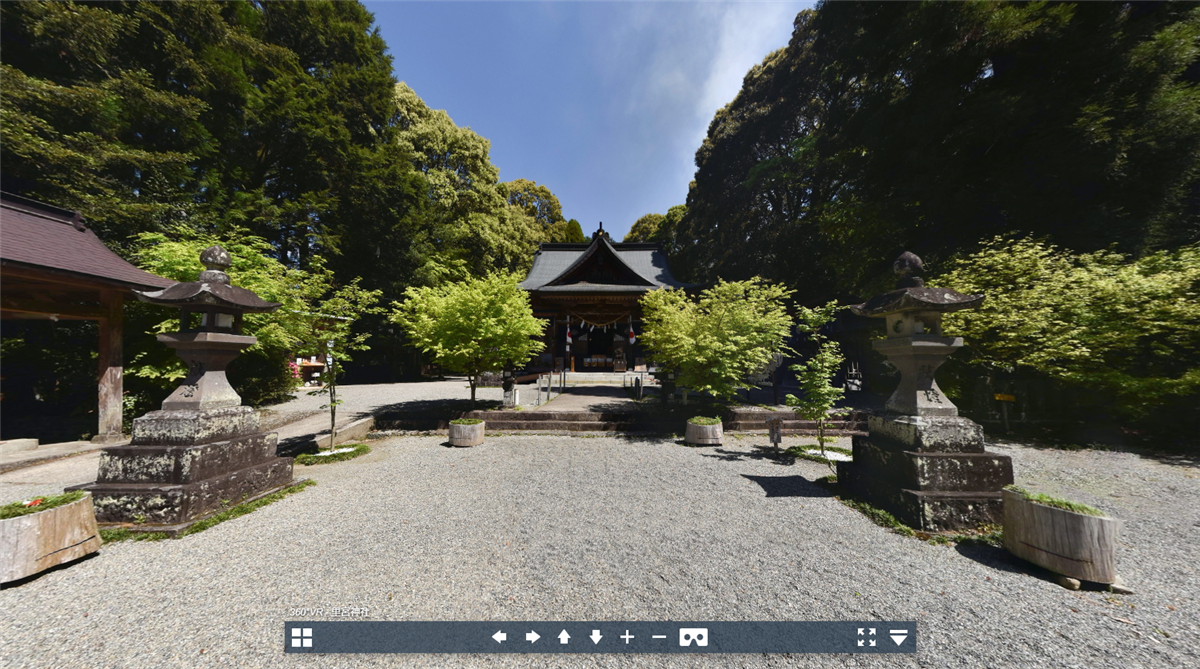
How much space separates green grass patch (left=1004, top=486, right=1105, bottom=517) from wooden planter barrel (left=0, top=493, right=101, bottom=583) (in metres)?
8.99

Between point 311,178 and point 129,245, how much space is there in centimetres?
846

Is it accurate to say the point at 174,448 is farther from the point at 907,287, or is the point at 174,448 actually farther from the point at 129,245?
the point at 129,245

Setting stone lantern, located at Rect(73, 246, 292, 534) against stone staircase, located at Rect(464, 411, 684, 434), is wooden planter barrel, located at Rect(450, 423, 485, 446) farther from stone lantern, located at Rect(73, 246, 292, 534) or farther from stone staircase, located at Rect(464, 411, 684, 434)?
stone lantern, located at Rect(73, 246, 292, 534)

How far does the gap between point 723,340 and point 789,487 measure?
142 inches

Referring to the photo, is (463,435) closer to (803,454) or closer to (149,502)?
(149,502)

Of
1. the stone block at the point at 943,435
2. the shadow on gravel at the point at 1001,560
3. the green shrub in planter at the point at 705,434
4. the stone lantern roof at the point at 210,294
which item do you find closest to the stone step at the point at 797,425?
the green shrub in planter at the point at 705,434

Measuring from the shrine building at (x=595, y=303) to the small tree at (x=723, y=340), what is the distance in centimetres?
656

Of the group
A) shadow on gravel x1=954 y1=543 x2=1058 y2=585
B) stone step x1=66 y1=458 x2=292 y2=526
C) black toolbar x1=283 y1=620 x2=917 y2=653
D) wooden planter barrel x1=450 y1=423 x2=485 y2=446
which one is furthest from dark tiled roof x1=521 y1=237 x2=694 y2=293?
black toolbar x1=283 y1=620 x2=917 y2=653

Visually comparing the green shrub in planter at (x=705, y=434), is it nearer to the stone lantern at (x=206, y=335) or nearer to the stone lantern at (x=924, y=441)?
the stone lantern at (x=924, y=441)

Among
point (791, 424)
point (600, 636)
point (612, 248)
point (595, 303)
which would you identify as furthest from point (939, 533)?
point (612, 248)

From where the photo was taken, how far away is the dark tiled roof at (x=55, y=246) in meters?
6.32

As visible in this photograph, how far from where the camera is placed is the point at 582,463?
6707mm

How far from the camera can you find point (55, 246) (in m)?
7.16

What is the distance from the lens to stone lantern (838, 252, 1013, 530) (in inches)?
157
